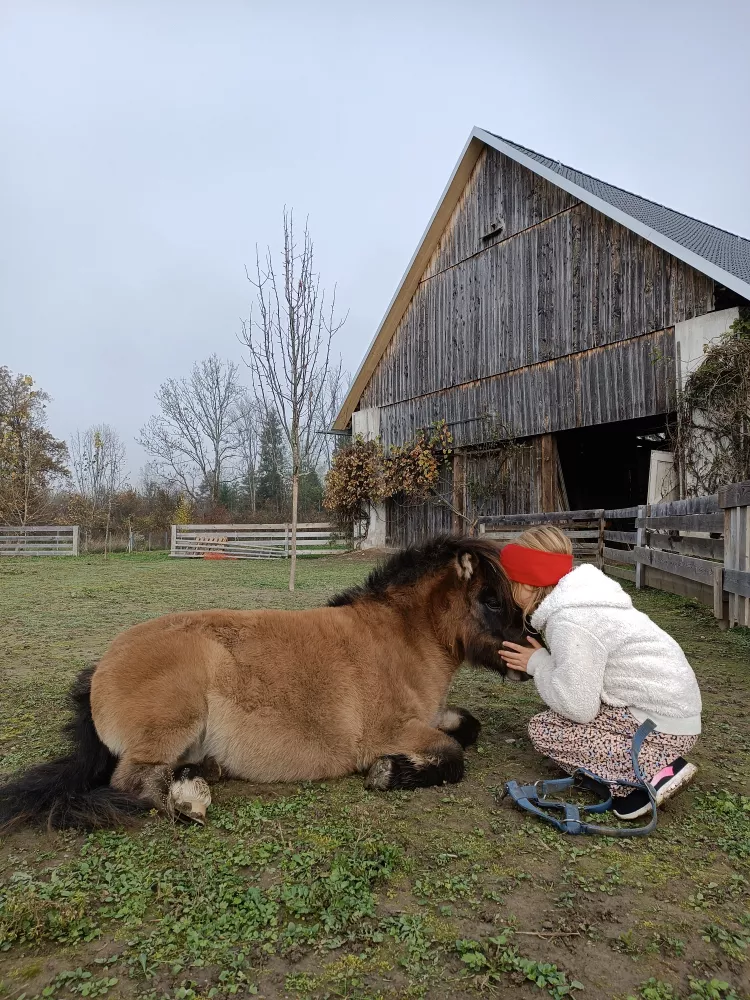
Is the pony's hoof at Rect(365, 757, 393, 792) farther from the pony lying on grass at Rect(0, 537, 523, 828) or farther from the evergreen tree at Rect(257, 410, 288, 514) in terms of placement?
the evergreen tree at Rect(257, 410, 288, 514)

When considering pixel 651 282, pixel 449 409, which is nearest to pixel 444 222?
pixel 449 409

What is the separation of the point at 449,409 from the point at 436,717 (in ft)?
52.3

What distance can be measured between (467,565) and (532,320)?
14302 millimetres

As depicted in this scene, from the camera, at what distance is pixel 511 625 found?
126 inches

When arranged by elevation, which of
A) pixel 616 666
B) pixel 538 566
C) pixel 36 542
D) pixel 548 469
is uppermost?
pixel 548 469

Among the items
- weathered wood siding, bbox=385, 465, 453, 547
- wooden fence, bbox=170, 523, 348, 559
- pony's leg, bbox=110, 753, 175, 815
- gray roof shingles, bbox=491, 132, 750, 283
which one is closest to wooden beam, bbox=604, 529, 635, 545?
gray roof shingles, bbox=491, 132, 750, 283

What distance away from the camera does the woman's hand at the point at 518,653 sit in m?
3.03

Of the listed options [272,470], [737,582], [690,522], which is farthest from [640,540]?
[272,470]

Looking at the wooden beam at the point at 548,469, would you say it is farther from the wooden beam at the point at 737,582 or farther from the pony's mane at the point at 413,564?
the pony's mane at the point at 413,564

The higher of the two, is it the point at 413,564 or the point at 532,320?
the point at 532,320

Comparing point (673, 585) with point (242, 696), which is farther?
point (673, 585)

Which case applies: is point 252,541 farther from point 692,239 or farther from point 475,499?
point 692,239

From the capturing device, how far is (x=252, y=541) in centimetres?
2458

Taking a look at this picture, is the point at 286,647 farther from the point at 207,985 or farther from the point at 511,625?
the point at 207,985
